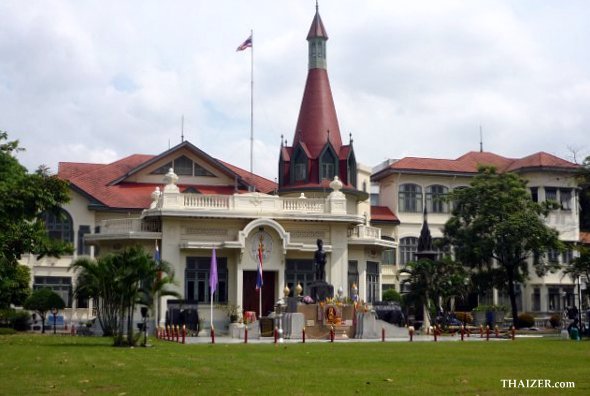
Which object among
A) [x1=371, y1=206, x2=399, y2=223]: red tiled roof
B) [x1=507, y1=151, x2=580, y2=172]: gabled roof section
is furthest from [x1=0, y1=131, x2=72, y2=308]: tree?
[x1=507, y1=151, x2=580, y2=172]: gabled roof section

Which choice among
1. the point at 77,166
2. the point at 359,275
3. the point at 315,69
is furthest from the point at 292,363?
the point at 77,166

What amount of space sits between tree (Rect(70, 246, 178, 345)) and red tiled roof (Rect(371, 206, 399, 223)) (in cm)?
3525

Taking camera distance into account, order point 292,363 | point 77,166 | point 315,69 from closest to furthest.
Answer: point 292,363 → point 315,69 → point 77,166

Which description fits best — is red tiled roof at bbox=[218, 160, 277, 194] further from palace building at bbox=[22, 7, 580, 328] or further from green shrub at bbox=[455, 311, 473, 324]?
green shrub at bbox=[455, 311, 473, 324]

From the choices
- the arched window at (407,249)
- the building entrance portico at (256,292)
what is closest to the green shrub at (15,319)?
the building entrance portico at (256,292)

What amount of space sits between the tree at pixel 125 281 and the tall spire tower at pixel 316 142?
25144 millimetres

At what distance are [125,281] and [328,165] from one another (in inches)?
1084

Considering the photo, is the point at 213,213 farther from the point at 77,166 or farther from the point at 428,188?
the point at 428,188

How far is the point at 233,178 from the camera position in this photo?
5825cm

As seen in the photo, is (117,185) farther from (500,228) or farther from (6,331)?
(500,228)

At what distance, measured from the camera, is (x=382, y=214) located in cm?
6406

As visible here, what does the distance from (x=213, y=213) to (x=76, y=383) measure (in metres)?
28.7

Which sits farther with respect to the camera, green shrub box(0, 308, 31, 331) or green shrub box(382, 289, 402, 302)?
green shrub box(382, 289, 402, 302)

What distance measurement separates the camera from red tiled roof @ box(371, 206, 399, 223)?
207 feet
